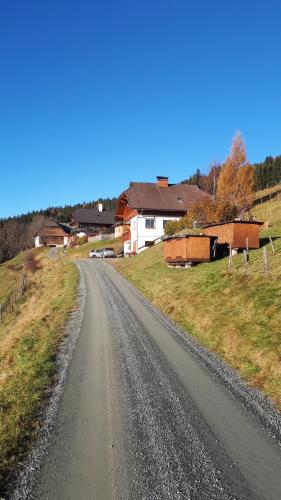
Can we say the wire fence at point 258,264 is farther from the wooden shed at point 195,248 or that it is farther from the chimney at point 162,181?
the chimney at point 162,181

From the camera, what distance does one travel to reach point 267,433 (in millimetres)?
7680

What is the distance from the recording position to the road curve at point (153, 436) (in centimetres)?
593

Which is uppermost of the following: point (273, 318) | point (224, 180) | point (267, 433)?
point (224, 180)

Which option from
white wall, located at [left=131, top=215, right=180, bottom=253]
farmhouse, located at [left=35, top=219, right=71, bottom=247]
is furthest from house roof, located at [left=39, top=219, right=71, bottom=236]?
white wall, located at [left=131, top=215, right=180, bottom=253]

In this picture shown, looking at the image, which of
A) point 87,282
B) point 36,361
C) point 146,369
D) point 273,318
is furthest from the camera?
point 87,282

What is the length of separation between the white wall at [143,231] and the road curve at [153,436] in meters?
41.7

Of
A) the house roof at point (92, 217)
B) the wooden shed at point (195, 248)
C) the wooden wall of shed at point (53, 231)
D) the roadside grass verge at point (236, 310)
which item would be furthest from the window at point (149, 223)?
the wooden wall of shed at point (53, 231)

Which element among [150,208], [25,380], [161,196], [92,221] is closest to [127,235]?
[150,208]

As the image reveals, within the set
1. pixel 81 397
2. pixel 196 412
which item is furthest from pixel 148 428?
pixel 81 397

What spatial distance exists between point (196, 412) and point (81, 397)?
2628mm

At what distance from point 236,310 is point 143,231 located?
131 feet

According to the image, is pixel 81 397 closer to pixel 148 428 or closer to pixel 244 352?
pixel 148 428

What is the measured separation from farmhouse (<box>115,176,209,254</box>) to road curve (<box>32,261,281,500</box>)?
42.5 m

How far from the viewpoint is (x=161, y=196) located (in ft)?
194
